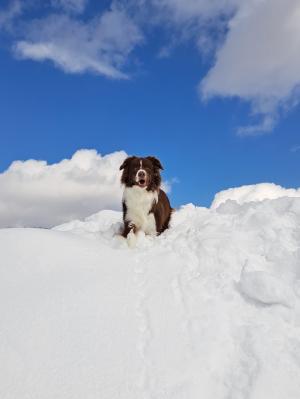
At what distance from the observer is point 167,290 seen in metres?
6.45

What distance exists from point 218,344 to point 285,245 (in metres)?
2.58

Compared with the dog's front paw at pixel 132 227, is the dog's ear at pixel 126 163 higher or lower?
higher

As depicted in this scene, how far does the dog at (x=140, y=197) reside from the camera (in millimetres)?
9969

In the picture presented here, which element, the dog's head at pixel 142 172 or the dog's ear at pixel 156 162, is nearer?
the dog's head at pixel 142 172

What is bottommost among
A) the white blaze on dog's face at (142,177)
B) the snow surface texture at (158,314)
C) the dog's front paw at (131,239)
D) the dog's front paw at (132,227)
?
the snow surface texture at (158,314)

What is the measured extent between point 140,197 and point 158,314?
14.6ft

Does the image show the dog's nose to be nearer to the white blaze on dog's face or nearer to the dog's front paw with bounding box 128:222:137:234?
the white blaze on dog's face

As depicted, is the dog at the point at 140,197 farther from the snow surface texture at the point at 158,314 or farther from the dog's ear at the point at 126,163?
the snow surface texture at the point at 158,314

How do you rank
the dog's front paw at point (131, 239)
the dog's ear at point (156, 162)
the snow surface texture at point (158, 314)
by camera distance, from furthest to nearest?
the dog's ear at point (156, 162) < the dog's front paw at point (131, 239) < the snow surface texture at point (158, 314)

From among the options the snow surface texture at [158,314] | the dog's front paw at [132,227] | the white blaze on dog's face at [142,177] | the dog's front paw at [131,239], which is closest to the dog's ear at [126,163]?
the white blaze on dog's face at [142,177]

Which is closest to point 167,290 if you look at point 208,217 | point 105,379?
point 105,379

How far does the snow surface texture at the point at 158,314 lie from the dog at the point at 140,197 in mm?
1529

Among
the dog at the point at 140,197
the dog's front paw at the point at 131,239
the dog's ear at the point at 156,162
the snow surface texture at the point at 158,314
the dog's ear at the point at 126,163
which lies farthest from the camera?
the dog's ear at the point at 156,162

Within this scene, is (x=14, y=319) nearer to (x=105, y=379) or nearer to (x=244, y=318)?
(x=105, y=379)
